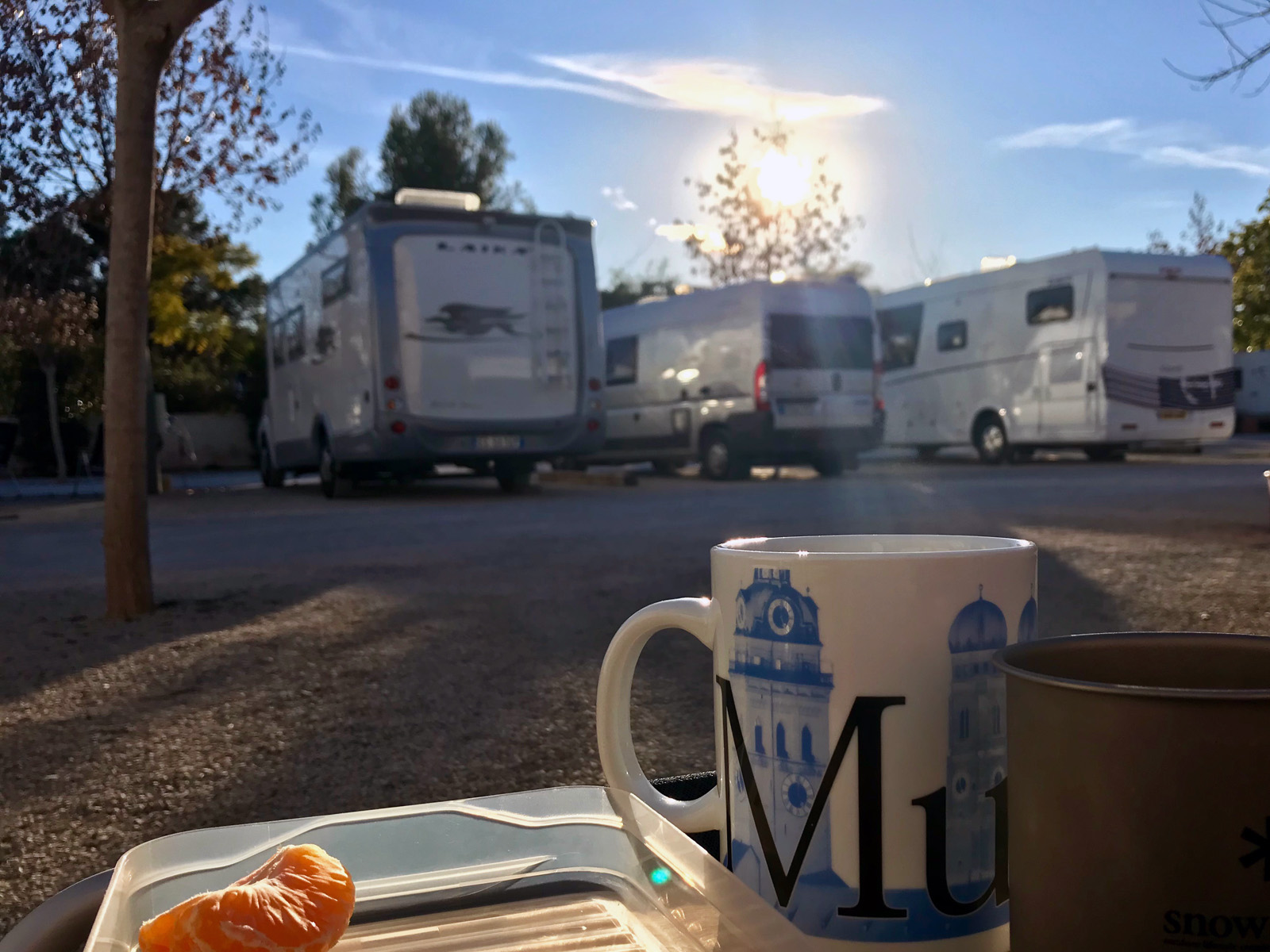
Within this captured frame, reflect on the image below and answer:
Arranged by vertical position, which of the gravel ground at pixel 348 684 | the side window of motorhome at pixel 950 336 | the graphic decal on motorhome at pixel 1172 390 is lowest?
the gravel ground at pixel 348 684

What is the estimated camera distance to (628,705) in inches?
29.2

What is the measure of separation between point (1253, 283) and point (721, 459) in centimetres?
2777

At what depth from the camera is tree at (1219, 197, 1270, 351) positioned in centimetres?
3509

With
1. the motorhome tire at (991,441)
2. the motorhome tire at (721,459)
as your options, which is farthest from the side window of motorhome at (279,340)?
the motorhome tire at (991,441)

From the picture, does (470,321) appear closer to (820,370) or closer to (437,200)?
(437,200)

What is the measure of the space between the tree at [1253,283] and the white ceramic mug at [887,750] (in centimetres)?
3904

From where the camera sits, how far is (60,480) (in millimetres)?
22047

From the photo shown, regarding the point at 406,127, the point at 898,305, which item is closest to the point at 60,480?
the point at 898,305

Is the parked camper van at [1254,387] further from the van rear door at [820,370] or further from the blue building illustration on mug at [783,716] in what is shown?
the blue building illustration on mug at [783,716]

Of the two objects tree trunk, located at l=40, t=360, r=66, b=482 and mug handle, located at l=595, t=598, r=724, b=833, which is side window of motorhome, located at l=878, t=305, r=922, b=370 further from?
mug handle, located at l=595, t=598, r=724, b=833

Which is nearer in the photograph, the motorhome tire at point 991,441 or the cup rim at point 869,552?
the cup rim at point 869,552

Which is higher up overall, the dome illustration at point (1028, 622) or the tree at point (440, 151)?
the tree at point (440, 151)

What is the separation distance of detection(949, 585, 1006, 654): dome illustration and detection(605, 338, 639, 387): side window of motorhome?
53.3 ft

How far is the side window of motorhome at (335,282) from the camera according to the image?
40.2ft
